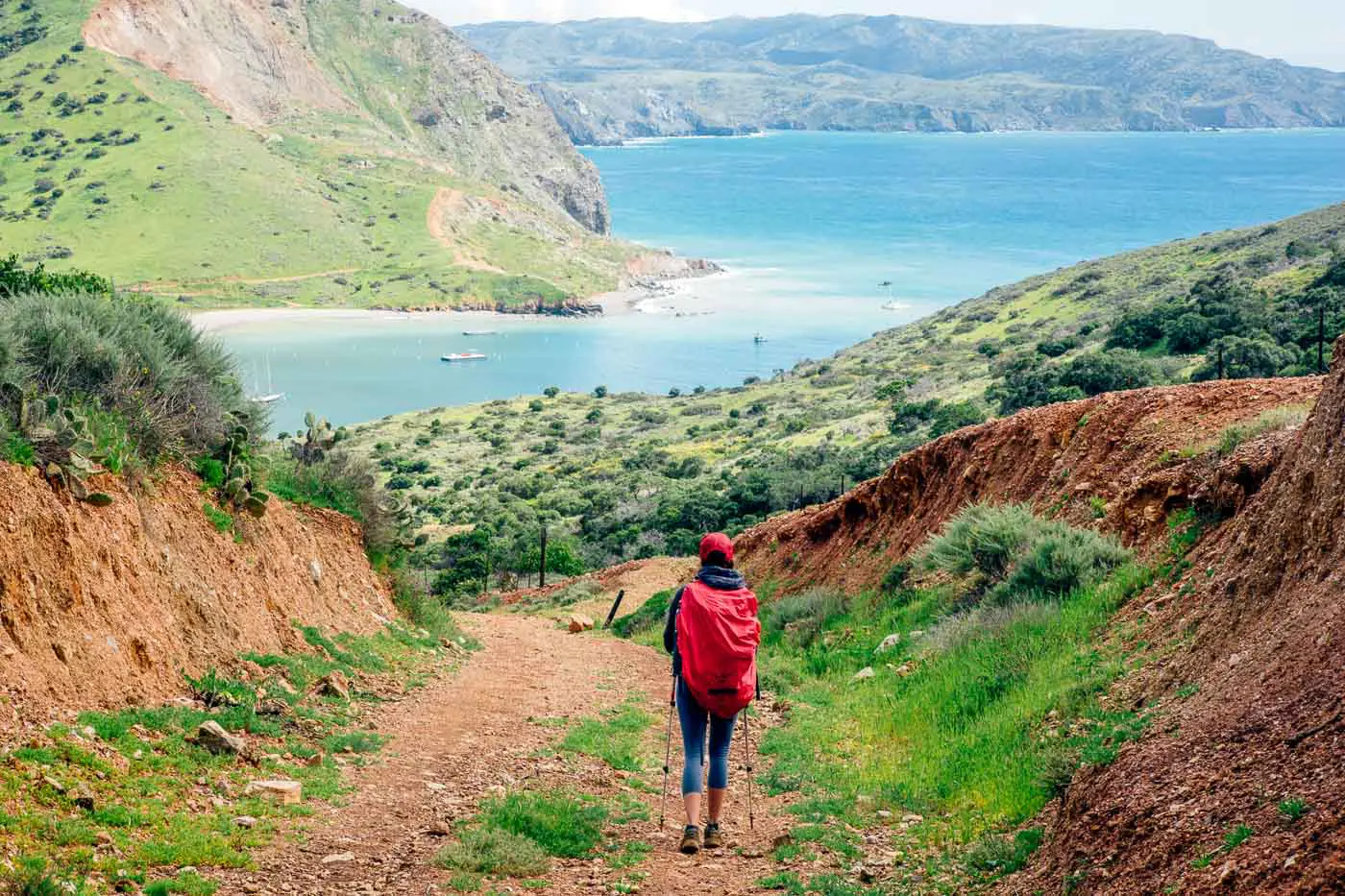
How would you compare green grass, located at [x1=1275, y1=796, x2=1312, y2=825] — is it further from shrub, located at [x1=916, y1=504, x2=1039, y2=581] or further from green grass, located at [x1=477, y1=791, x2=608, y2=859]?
shrub, located at [x1=916, y1=504, x2=1039, y2=581]

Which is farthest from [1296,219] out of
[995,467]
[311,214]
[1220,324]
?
[311,214]

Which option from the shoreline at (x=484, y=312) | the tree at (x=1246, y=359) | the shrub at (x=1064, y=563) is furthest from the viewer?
the shoreline at (x=484, y=312)

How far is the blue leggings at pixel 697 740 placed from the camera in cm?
779

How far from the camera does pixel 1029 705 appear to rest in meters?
9.09

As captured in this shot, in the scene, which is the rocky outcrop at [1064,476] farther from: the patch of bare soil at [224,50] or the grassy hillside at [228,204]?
the patch of bare soil at [224,50]

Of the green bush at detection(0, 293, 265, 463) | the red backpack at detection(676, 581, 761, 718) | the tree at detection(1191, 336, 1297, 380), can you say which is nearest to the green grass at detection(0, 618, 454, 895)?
the red backpack at detection(676, 581, 761, 718)

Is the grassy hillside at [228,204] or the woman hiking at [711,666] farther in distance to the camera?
the grassy hillside at [228,204]

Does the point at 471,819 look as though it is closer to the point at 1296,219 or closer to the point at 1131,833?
the point at 1131,833

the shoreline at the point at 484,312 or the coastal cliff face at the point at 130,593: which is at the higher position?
the coastal cliff face at the point at 130,593

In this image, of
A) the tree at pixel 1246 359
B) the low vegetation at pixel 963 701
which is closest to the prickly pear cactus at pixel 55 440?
the low vegetation at pixel 963 701

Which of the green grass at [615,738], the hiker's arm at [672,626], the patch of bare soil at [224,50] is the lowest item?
the green grass at [615,738]

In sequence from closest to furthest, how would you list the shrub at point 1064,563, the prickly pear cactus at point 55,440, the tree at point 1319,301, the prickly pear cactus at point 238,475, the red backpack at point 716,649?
the red backpack at point 716,649, the prickly pear cactus at point 55,440, the shrub at point 1064,563, the prickly pear cactus at point 238,475, the tree at point 1319,301

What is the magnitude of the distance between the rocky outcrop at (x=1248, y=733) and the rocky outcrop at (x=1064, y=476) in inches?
88.7

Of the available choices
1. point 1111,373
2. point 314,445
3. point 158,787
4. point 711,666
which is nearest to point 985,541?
point 711,666
